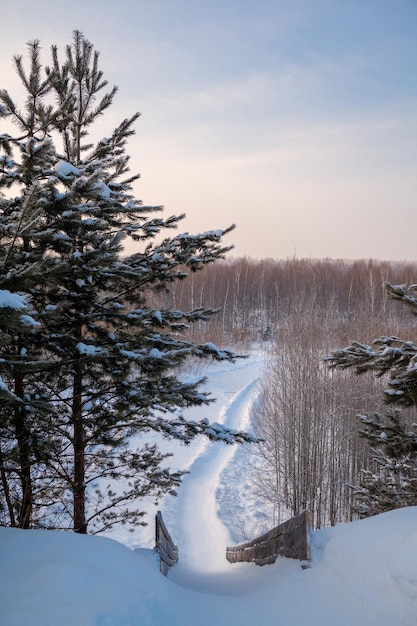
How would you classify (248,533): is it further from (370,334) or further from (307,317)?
(370,334)

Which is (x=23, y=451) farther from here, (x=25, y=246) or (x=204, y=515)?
(x=204, y=515)

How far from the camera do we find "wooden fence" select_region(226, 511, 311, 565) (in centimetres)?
455

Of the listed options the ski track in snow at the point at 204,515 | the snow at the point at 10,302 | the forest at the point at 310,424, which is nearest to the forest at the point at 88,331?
the snow at the point at 10,302

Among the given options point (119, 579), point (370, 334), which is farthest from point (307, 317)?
point (119, 579)

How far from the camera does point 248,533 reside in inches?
507

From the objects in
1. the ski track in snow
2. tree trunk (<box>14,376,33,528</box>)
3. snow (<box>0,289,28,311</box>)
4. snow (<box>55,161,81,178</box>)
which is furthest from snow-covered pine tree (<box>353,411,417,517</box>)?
snow (<box>55,161,81,178</box>)

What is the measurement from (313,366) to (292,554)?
10.6 metres

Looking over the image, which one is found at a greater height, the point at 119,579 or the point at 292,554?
the point at 119,579

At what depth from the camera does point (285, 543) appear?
4977mm

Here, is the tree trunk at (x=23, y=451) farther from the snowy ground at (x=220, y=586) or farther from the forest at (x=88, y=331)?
the snowy ground at (x=220, y=586)

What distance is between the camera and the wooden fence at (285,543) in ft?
14.9

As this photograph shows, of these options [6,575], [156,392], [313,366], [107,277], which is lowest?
[313,366]

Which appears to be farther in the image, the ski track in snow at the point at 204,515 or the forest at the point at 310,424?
the forest at the point at 310,424

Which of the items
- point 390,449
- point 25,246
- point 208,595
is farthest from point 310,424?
point 25,246
